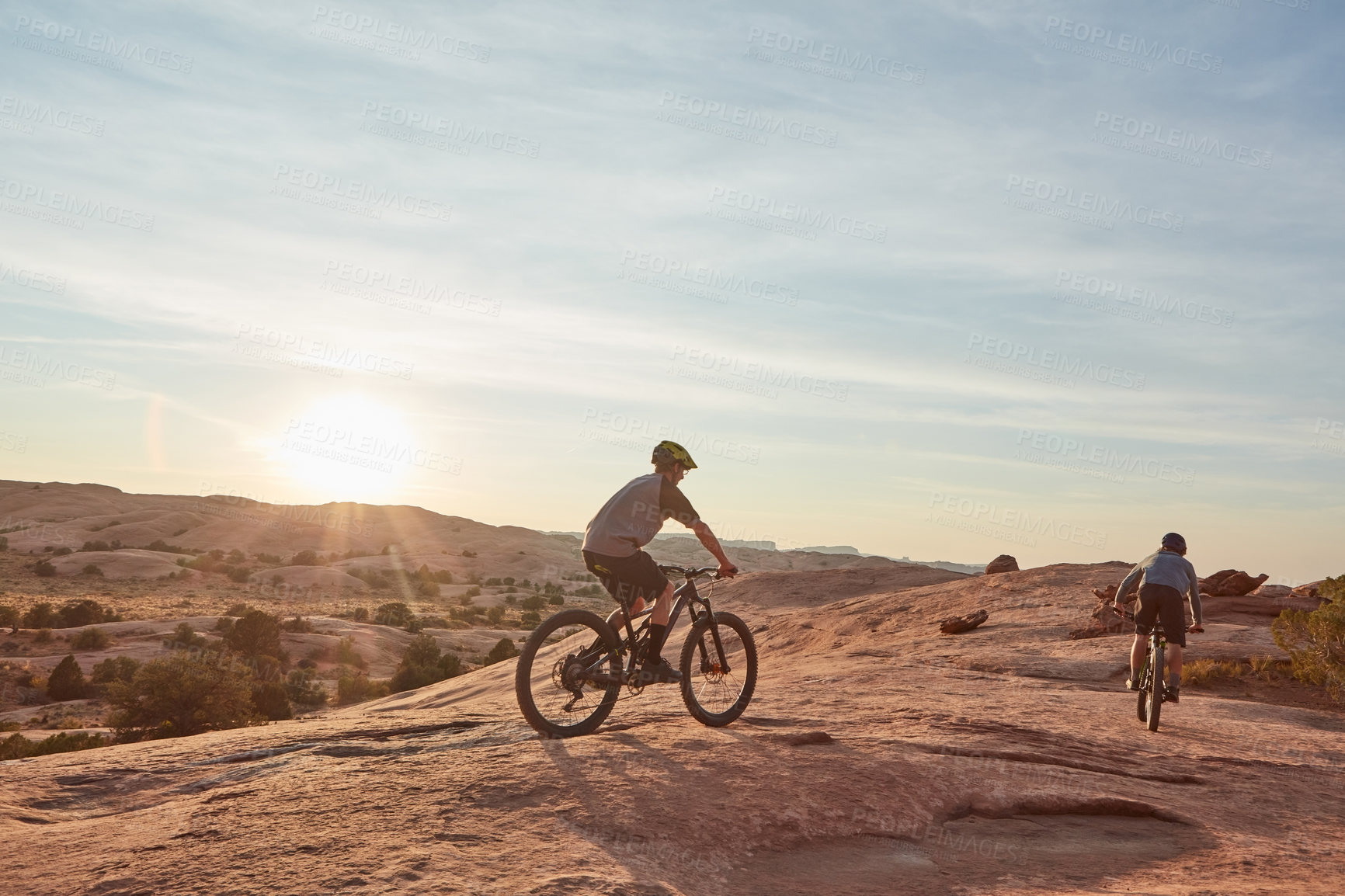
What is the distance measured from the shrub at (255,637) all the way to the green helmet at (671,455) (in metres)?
29.4

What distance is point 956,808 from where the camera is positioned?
6.48 meters

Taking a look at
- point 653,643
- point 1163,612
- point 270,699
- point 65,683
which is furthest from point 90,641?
point 1163,612

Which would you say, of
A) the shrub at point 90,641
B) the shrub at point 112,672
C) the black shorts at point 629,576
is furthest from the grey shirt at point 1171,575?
the shrub at point 90,641

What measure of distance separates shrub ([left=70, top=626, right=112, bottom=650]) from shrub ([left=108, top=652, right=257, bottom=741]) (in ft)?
65.4

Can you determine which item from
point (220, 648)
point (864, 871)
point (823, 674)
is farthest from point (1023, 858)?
point (220, 648)

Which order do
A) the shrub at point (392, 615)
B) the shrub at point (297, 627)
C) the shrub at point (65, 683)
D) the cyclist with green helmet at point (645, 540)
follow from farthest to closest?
the shrub at point (392, 615) < the shrub at point (297, 627) < the shrub at point (65, 683) < the cyclist with green helmet at point (645, 540)

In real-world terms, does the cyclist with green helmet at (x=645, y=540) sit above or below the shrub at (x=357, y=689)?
above

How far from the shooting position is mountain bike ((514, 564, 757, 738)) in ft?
24.1

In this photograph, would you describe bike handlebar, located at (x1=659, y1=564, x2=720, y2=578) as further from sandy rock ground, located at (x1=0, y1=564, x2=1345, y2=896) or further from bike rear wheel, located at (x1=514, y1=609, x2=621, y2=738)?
sandy rock ground, located at (x1=0, y1=564, x2=1345, y2=896)

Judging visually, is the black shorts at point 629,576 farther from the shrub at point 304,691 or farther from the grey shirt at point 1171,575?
the shrub at point 304,691

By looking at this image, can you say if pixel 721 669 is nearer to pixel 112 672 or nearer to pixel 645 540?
pixel 645 540

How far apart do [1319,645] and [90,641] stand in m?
37.9

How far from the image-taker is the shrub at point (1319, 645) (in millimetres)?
14367

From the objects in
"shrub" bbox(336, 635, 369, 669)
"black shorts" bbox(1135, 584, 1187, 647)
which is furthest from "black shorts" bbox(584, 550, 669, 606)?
"shrub" bbox(336, 635, 369, 669)
